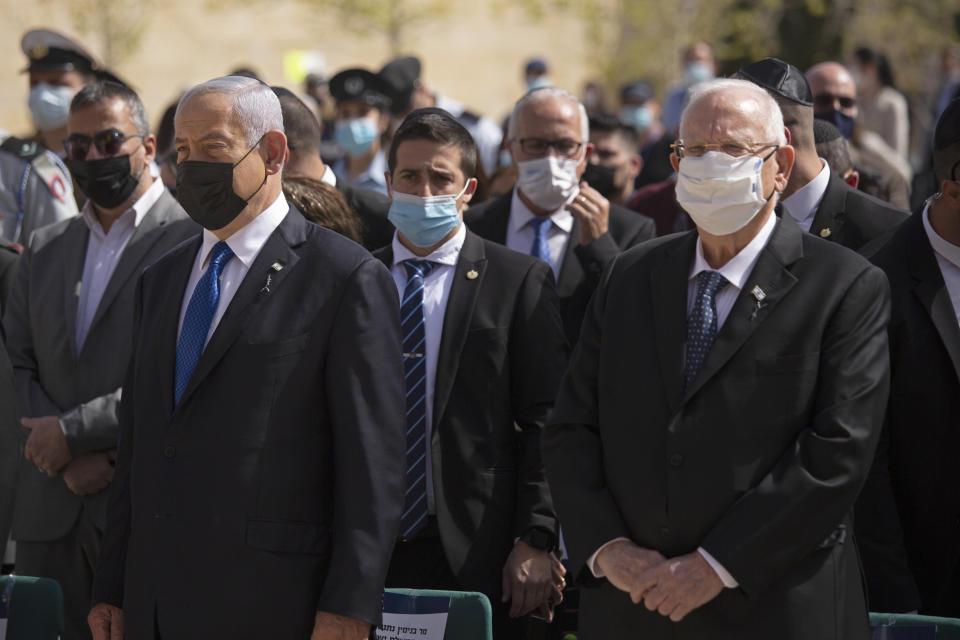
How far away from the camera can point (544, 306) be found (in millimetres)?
4914

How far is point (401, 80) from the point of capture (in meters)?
10.2

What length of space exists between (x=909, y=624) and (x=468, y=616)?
1.32 m

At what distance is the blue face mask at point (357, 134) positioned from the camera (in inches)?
368

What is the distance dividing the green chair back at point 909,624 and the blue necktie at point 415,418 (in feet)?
5.04

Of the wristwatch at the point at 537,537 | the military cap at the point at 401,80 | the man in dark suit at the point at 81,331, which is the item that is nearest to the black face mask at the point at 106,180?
the man in dark suit at the point at 81,331

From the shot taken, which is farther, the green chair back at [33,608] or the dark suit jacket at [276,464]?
the green chair back at [33,608]

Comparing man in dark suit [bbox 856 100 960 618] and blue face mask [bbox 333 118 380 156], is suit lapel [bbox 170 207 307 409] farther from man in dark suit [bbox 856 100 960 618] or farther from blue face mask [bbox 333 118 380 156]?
blue face mask [bbox 333 118 380 156]

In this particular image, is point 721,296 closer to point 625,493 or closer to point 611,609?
point 625,493

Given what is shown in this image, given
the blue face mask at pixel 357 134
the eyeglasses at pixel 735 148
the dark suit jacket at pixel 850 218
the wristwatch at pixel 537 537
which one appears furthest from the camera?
the blue face mask at pixel 357 134

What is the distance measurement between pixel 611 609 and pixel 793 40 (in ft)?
70.4

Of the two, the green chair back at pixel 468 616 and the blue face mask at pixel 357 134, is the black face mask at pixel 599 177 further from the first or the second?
the green chair back at pixel 468 616

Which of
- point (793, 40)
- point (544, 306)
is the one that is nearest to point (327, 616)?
point (544, 306)

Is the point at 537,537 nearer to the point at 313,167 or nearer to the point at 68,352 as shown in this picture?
the point at 68,352

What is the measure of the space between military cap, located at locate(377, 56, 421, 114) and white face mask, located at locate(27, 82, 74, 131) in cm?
252
